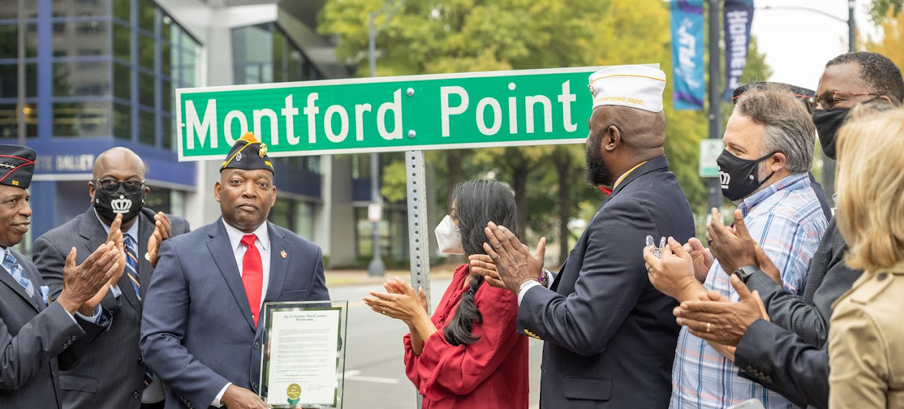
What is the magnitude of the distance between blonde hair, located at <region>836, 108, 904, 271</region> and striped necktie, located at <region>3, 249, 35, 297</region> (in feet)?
9.56

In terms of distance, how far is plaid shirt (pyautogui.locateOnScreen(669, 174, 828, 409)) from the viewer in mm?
2617

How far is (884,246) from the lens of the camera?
6.18ft

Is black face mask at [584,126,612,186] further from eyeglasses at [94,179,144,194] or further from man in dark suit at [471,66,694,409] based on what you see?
eyeglasses at [94,179,144,194]

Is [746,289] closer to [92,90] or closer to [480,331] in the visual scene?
[480,331]

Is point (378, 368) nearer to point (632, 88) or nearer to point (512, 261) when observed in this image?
point (512, 261)

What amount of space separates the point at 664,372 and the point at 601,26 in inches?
1173

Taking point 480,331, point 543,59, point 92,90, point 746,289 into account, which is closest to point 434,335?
point 480,331

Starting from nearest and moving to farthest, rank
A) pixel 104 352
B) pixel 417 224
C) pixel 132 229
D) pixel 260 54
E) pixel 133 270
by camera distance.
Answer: pixel 417 224 < pixel 104 352 < pixel 133 270 < pixel 132 229 < pixel 260 54

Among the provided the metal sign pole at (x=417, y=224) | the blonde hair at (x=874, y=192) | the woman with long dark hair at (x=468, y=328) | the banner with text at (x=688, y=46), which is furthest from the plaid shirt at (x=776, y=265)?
the banner with text at (x=688, y=46)

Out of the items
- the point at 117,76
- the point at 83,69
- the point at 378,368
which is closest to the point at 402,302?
the point at 378,368

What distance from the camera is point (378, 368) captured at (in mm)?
10930

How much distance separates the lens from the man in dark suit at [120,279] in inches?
148

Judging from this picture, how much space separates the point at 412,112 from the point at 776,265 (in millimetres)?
1729

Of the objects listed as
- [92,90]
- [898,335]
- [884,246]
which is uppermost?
[92,90]
